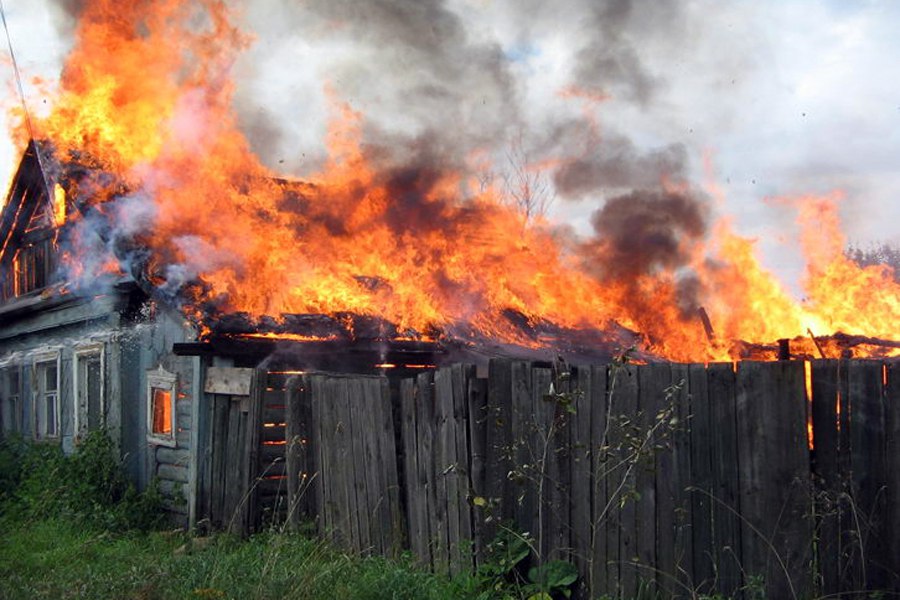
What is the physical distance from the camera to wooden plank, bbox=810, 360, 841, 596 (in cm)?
482

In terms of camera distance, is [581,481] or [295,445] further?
[295,445]

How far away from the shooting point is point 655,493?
5.41 metres

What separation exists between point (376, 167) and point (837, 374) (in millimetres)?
10821

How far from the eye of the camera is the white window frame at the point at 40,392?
15.4m

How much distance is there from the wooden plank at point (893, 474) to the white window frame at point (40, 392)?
13.9 meters

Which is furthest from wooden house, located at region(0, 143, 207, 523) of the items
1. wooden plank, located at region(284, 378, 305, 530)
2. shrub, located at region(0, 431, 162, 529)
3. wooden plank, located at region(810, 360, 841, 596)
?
wooden plank, located at region(810, 360, 841, 596)

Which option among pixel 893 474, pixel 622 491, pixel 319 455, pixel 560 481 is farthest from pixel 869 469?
pixel 319 455

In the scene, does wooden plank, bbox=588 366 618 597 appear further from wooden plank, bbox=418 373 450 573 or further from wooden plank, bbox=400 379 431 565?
wooden plank, bbox=400 379 431 565

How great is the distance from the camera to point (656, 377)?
547 centimetres

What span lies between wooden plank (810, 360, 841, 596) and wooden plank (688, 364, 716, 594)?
58cm

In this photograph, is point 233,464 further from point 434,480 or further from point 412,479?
point 434,480

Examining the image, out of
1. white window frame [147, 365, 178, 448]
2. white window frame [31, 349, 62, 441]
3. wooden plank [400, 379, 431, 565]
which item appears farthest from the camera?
white window frame [31, 349, 62, 441]

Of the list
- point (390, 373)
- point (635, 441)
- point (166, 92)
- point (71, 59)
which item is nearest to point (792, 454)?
point (635, 441)

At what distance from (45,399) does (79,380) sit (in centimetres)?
185
